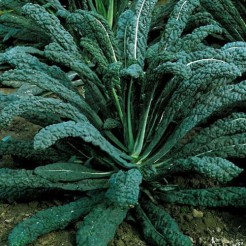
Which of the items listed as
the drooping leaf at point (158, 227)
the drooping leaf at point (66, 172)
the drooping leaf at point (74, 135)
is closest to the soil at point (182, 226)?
the drooping leaf at point (158, 227)

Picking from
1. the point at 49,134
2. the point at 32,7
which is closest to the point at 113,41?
the point at 32,7

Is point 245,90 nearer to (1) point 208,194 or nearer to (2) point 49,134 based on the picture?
(1) point 208,194

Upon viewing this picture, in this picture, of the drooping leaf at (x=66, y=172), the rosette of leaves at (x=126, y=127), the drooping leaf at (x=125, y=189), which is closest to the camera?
the drooping leaf at (x=125, y=189)

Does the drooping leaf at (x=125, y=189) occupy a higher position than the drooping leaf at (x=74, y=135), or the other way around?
the drooping leaf at (x=74, y=135)

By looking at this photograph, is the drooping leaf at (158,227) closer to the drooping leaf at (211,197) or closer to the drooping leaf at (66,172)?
the drooping leaf at (211,197)

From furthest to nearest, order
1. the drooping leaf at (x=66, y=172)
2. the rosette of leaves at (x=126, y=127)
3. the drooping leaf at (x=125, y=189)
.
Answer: the drooping leaf at (x=66, y=172)
the rosette of leaves at (x=126, y=127)
the drooping leaf at (x=125, y=189)

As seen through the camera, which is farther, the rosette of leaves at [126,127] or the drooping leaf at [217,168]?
the rosette of leaves at [126,127]
